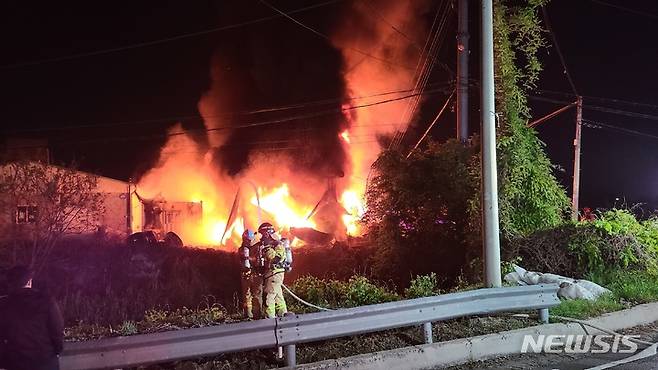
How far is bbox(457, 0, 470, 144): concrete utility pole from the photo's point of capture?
13883mm

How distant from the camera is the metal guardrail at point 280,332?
541 centimetres

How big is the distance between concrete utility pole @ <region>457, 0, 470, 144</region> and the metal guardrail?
268 inches

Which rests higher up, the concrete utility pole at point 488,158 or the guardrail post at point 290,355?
the concrete utility pole at point 488,158

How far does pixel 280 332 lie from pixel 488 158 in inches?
168

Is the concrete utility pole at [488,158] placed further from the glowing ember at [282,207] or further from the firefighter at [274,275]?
the glowing ember at [282,207]

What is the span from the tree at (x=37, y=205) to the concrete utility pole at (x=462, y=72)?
1335 centimetres

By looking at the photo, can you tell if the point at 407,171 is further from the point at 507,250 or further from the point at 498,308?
the point at 498,308

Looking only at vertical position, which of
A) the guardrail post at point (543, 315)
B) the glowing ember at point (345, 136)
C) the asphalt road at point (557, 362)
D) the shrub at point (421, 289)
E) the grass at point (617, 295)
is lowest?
the asphalt road at point (557, 362)

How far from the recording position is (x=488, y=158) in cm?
861

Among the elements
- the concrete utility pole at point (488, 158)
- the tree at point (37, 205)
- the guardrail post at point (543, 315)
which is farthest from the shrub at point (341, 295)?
the tree at point (37, 205)

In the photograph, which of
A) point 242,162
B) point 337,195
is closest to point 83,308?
point 337,195

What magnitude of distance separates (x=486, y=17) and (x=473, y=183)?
13.3ft

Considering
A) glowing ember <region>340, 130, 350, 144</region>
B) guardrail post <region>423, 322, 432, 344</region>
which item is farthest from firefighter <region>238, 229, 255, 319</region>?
glowing ember <region>340, 130, 350, 144</region>

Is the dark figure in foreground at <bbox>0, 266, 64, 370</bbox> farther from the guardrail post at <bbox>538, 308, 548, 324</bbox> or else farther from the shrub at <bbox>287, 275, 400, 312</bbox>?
the guardrail post at <bbox>538, 308, 548, 324</bbox>
